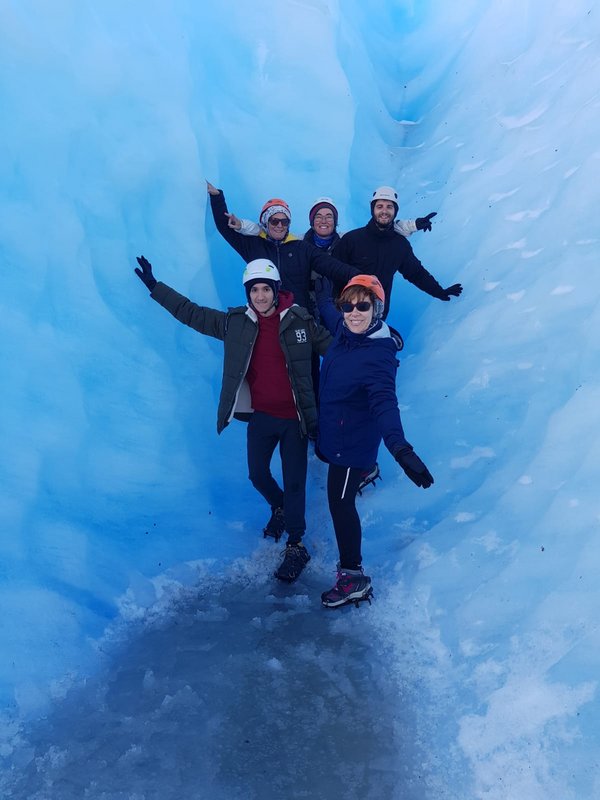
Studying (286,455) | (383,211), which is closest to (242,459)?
(286,455)

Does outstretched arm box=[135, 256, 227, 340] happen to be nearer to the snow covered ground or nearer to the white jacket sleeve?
the snow covered ground

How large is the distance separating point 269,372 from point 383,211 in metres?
1.42

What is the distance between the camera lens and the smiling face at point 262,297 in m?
3.39

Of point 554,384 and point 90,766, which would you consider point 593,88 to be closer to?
point 554,384

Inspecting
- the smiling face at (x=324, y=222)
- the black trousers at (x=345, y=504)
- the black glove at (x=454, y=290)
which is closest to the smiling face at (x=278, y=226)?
the smiling face at (x=324, y=222)

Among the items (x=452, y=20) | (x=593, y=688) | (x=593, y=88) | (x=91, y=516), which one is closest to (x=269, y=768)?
(x=593, y=688)

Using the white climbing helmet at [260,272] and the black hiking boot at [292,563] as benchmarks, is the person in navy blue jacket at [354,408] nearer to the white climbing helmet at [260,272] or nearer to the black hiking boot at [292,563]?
the black hiking boot at [292,563]

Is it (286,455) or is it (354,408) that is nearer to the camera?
(354,408)

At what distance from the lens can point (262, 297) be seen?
3393 mm

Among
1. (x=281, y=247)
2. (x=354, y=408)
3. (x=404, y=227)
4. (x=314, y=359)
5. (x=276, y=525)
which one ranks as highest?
(x=404, y=227)

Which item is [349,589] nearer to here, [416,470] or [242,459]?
[416,470]

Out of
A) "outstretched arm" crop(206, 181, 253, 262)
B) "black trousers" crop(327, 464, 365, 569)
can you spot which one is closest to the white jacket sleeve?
"outstretched arm" crop(206, 181, 253, 262)

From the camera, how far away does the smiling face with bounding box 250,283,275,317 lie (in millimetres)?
3391

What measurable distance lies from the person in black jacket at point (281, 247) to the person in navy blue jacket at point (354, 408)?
29.2 inches
